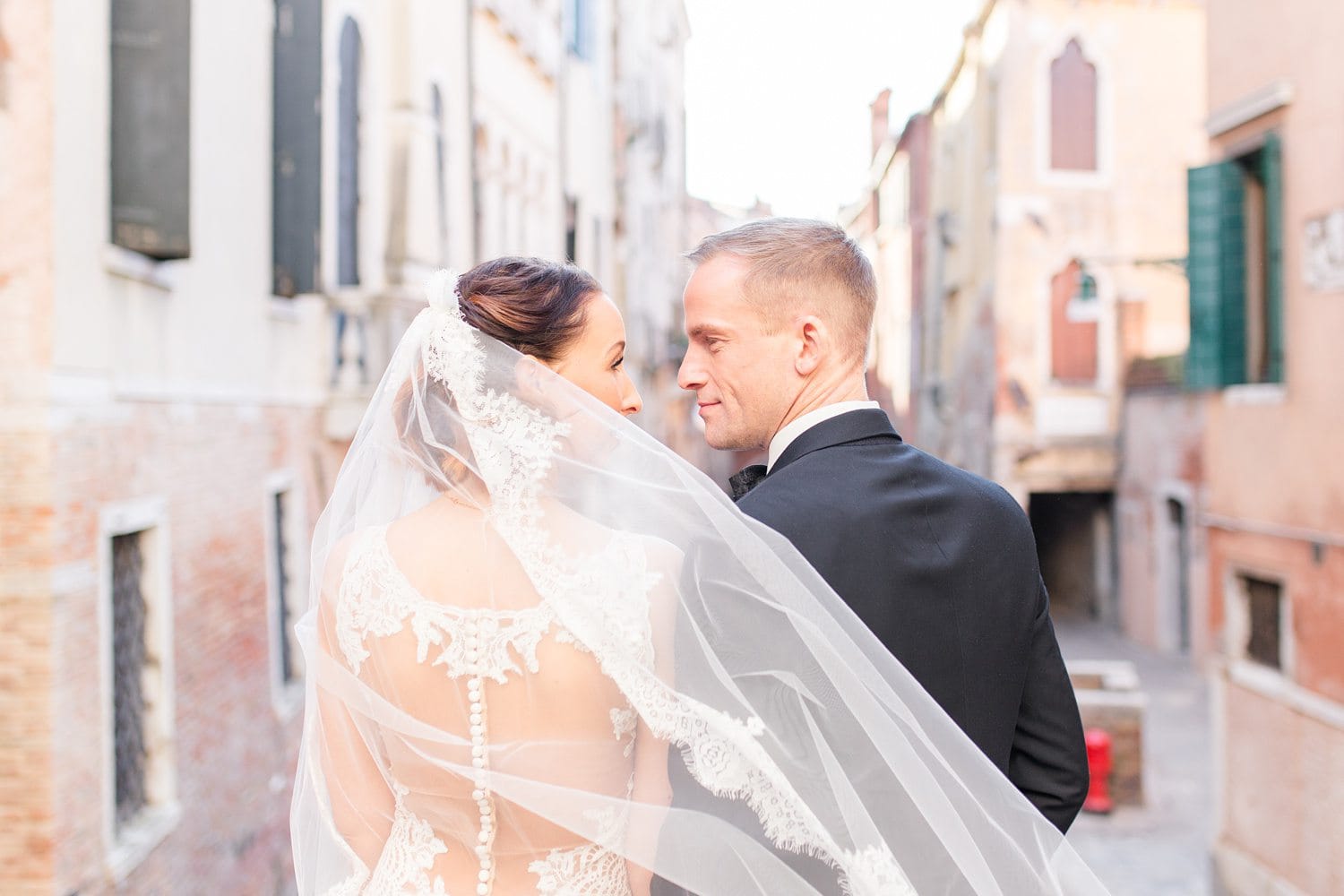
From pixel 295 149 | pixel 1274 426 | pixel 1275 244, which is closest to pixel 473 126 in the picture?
pixel 295 149

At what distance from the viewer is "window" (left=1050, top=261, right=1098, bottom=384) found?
670 inches

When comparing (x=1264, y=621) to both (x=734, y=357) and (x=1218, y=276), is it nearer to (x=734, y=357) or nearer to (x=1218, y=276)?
(x=1218, y=276)

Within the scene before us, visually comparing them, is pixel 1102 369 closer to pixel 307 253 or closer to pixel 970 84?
pixel 970 84

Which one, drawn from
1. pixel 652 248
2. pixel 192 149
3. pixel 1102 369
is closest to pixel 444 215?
pixel 192 149

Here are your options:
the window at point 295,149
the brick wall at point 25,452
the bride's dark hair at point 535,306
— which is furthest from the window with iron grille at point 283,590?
the bride's dark hair at point 535,306

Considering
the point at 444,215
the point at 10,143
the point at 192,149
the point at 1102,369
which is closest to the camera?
the point at 10,143

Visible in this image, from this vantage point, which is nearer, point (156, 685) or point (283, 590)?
point (156, 685)

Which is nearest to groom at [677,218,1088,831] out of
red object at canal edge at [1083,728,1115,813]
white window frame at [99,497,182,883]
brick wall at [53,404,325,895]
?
brick wall at [53,404,325,895]

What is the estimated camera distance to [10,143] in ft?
14.1

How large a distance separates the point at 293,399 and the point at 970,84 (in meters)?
14.4

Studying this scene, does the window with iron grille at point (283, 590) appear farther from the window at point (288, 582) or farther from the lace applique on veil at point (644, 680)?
the lace applique on veil at point (644, 680)

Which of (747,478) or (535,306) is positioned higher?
(535,306)

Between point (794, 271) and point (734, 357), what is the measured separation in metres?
0.16

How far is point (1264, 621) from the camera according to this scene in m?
7.74
